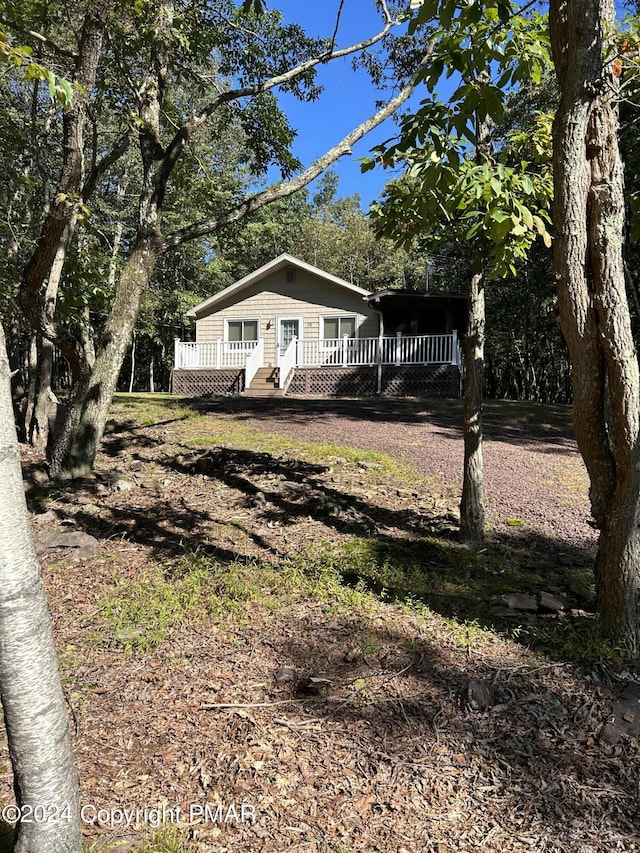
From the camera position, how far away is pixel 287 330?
2011cm

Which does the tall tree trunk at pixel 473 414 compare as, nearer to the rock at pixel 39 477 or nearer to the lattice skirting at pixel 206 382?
the rock at pixel 39 477

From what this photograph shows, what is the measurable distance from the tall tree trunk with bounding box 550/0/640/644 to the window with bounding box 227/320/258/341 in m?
18.0

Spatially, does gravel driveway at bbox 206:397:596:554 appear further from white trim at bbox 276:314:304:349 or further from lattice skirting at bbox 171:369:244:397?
white trim at bbox 276:314:304:349

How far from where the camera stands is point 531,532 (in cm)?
491

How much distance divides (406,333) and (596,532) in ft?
50.2

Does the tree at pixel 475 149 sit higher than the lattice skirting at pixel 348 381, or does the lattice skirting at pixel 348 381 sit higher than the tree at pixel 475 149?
the tree at pixel 475 149

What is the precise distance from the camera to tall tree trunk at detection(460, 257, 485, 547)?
4.32 m

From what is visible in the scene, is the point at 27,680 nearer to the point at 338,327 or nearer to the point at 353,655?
the point at 353,655

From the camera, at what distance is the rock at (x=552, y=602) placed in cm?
333

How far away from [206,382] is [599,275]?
56.8 feet

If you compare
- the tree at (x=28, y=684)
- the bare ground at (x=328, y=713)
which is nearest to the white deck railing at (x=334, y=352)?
the bare ground at (x=328, y=713)

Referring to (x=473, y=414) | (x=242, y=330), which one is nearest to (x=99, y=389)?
(x=473, y=414)

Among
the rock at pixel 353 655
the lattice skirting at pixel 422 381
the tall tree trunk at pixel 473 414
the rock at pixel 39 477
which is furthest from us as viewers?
the lattice skirting at pixel 422 381

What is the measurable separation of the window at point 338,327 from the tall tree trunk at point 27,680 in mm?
18515
